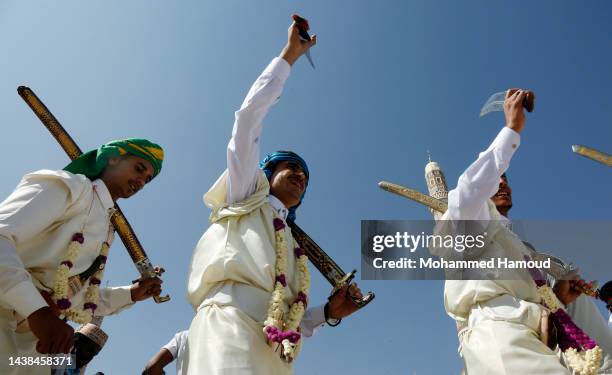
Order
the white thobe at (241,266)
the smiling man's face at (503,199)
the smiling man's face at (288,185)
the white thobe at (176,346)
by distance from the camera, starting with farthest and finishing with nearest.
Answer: the white thobe at (176,346)
the smiling man's face at (503,199)
the smiling man's face at (288,185)
the white thobe at (241,266)

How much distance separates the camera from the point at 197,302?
3.20 meters

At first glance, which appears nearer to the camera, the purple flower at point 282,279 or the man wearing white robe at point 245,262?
the man wearing white robe at point 245,262

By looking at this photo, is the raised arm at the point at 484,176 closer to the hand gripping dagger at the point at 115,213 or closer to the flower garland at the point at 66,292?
the hand gripping dagger at the point at 115,213

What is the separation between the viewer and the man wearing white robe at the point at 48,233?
269cm

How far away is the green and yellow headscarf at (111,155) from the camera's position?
151 inches

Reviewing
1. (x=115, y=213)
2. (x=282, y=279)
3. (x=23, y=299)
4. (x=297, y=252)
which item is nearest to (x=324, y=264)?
(x=297, y=252)

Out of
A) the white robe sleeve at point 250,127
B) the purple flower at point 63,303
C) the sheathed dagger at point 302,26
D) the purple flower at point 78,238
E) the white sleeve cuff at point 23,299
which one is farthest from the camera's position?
the sheathed dagger at point 302,26

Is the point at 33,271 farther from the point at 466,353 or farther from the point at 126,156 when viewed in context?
the point at 466,353

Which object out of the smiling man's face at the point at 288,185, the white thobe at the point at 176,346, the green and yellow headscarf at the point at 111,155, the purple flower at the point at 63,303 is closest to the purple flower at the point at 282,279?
the smiling man's face at the point at 288,185

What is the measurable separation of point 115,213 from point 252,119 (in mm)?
1748

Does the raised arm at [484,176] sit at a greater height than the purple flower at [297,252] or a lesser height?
greater

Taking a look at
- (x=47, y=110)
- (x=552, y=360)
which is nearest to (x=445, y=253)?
(x=552, y=360)

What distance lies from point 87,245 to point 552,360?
3.30 m

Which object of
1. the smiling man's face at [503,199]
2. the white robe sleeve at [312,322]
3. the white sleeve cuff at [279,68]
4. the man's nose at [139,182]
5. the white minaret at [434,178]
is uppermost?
the white minaret at [434,178]
